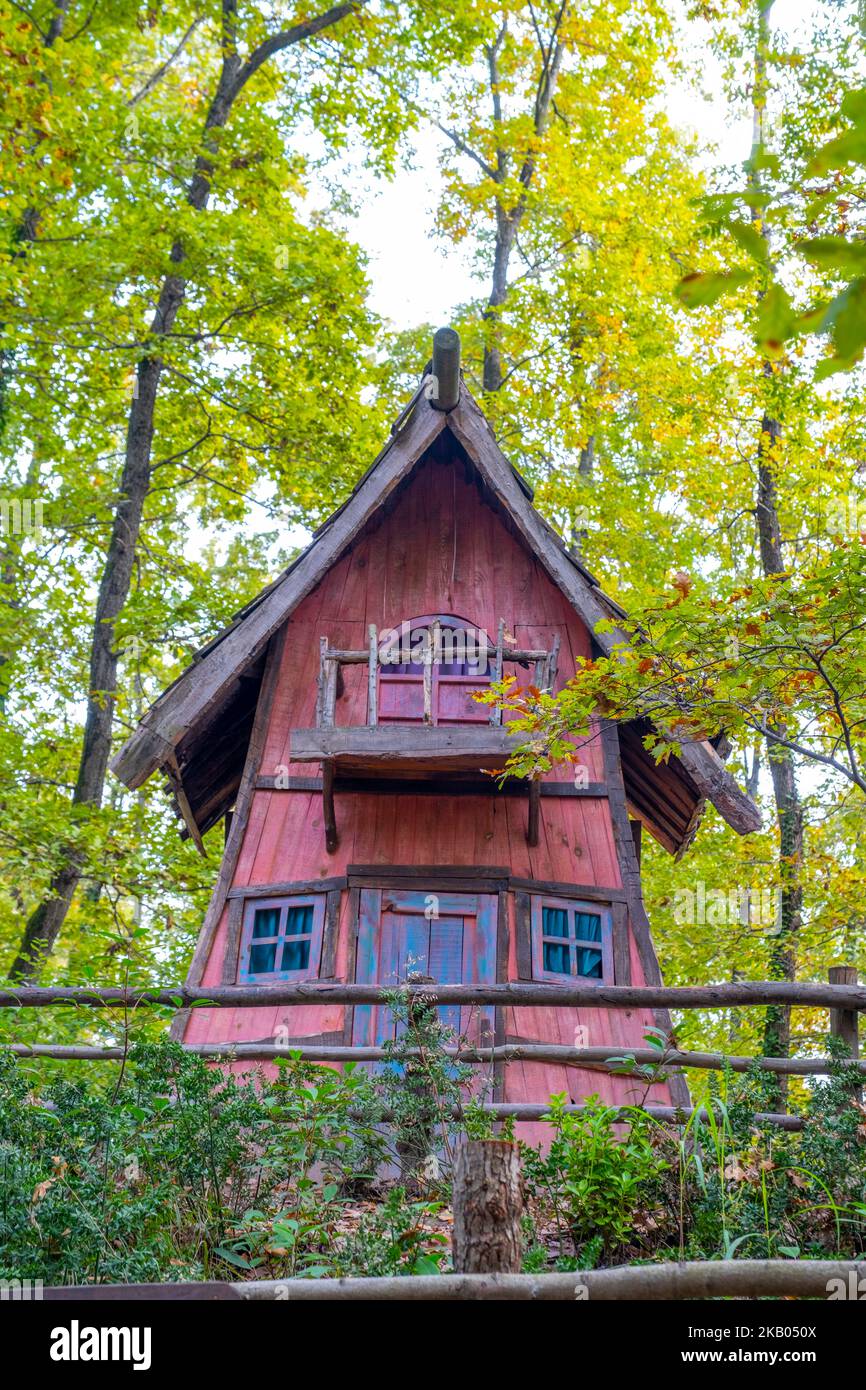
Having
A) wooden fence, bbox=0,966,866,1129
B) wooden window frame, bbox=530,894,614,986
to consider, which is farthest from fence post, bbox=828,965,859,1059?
wooden window frame, bbox=530,894,614,986

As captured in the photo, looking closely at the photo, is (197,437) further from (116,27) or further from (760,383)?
(760,383)

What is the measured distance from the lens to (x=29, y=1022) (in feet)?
30.9

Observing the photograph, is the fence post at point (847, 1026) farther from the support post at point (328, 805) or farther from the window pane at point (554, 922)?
the support post at point (328, 805)

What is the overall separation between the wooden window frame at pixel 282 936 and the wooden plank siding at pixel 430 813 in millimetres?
121

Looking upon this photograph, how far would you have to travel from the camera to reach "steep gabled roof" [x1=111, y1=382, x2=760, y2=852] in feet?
31.2

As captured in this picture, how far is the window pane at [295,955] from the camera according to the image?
993 cm

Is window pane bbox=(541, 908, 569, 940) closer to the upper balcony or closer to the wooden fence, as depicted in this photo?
the upper balcony

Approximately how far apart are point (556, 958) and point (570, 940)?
0.65 ft

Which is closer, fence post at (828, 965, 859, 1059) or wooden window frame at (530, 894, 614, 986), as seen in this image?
fence post at (828, 965, 859, 1059)

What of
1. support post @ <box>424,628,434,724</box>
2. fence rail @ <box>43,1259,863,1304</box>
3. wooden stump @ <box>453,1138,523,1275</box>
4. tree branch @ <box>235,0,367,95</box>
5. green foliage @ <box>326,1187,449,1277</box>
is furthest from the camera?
tree branch @ <box>235,0,367,95</box>

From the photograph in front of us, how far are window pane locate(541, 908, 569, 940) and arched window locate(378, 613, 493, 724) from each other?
1796 millimetres
